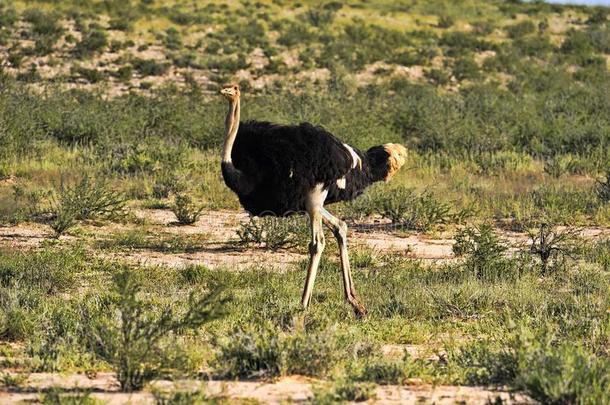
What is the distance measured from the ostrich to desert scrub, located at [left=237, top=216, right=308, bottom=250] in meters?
2.59

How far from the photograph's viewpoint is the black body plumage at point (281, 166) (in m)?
8.05

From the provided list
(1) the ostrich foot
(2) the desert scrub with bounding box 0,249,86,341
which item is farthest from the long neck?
(2) the desert scrub with bounding box 0,249,86,341

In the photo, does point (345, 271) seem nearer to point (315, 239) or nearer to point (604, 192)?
point (315, 239)

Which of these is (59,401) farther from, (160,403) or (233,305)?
(233,305)

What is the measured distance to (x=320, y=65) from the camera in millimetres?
31531

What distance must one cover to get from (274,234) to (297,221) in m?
0.47

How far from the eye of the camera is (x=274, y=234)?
11.2 meters

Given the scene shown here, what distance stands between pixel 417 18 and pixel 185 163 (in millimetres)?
28180

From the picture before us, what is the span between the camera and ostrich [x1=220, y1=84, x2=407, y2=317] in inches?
317

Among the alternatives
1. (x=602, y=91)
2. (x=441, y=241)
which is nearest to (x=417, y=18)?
(x=602, y=91)

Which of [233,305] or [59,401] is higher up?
[59,401]

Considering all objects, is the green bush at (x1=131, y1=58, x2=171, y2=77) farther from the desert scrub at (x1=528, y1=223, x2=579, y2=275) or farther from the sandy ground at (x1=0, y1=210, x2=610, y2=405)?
the desert scrub at (x1=528, y1=223, x2=579, y2=275)

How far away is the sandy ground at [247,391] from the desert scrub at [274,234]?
5204 millimetres

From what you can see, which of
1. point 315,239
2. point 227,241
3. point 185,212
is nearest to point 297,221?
point 227,241
